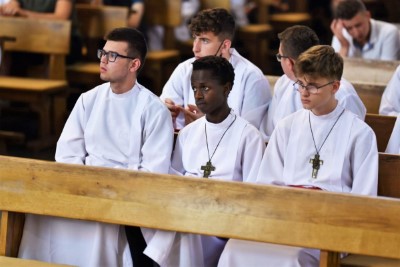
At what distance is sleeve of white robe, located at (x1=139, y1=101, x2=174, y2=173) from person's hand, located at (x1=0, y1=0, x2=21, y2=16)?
4025mm

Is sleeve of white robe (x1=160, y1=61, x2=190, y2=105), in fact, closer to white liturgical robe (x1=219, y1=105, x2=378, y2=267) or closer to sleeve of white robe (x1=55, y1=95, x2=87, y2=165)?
sleeve of white robe (x1=55, y1=95, x2=87, y2=165)

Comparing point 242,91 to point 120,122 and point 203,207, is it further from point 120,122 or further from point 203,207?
point 203,207

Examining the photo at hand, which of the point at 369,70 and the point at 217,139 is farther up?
the point at 369,70

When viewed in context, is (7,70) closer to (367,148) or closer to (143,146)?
(143,146)

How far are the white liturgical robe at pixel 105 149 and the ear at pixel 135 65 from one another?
0.08m

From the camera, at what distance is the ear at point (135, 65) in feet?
16.3

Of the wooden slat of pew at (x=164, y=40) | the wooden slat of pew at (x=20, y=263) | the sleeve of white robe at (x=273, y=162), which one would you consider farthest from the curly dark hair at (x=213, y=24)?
the wooden slat of pew at (x=164, y=40)

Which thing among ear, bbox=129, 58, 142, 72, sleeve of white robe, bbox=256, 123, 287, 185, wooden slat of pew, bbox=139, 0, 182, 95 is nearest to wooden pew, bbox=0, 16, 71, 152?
wooden slat of pew, bbox=139, 0, 182, 95

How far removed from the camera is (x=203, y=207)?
13.3 feet

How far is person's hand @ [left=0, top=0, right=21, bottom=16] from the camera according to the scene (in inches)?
340

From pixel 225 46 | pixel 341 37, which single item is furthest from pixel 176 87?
pixel 341 37

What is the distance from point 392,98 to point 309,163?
5.73ft

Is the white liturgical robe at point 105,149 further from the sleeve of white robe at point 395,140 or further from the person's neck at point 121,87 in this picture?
the sleeve of white robe at point 395,140

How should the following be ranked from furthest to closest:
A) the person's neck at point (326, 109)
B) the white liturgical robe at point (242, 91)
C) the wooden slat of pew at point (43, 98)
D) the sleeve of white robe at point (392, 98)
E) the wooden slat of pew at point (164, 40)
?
the wooden slat of pew at point (164, 40)
the wooden slat of pew at point (43, 98)
the sleeve of white robe at point (392, 98)
the white liturgical robe at point (242, 91)
the person's neck at point (326, 109)
